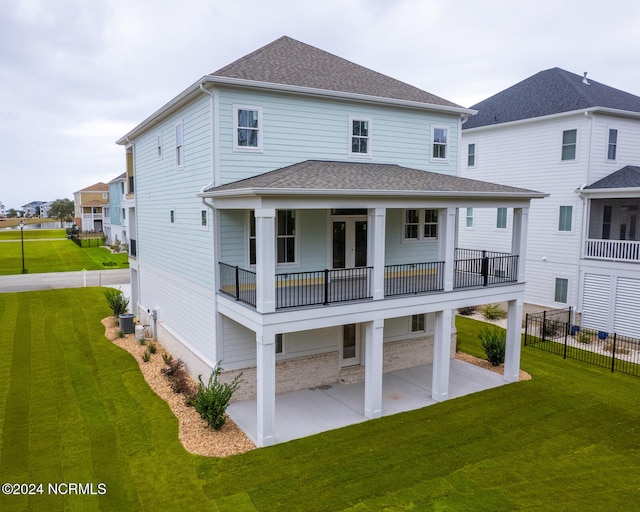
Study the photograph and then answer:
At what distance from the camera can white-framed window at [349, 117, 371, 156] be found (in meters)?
15.1

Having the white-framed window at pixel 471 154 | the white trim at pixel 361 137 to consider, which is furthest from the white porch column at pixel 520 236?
the white-framed window at pixel 471 154

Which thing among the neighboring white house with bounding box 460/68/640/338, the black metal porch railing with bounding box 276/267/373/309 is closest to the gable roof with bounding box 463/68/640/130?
the neighboring white house with bounding box 460/68/640/338

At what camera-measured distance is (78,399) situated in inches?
518

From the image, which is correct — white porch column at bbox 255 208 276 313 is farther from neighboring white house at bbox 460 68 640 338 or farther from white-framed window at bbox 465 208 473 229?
white-framed window at bbox 465 208 473 229

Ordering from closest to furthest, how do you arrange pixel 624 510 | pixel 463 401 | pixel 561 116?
pixel 624 510 → pixel 463 401 → pixel 561 116

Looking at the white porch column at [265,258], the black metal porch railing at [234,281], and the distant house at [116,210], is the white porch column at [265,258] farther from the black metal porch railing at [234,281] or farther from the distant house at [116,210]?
the distant house at [116,210]

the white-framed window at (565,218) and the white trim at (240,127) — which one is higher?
the white trim at (240,127)

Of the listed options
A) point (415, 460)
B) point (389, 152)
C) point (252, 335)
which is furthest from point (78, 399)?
point (389, 152)

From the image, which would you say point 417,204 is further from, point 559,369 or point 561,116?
point 561,116

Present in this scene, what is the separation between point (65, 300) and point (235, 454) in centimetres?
2163

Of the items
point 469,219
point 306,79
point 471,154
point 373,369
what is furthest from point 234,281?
point 471,154

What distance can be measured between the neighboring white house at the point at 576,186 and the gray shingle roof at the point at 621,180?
39 mm

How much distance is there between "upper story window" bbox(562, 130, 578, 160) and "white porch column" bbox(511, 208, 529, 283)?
29.3 ft

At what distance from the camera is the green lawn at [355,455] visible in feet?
28.4
